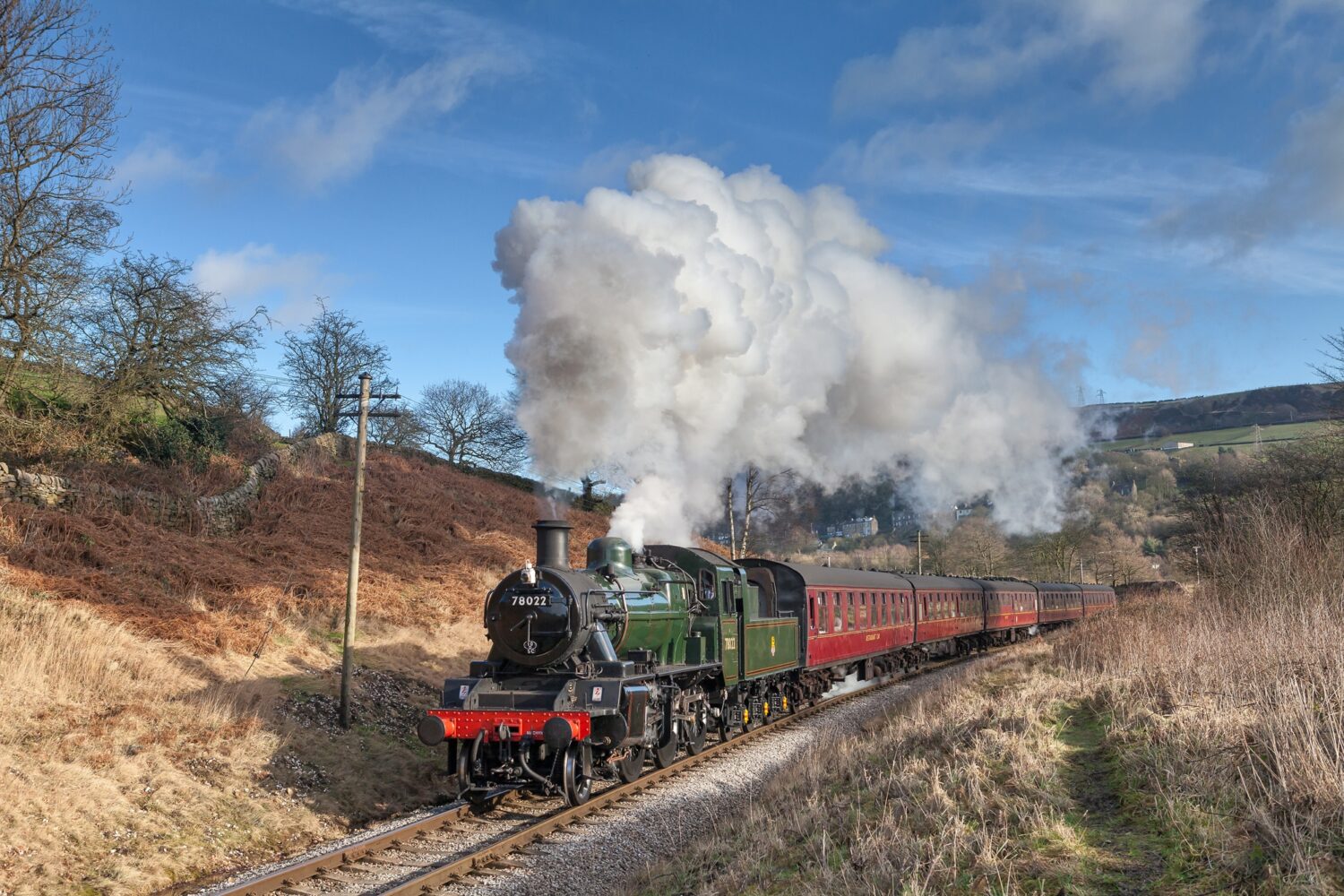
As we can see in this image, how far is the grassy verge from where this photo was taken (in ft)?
16.9

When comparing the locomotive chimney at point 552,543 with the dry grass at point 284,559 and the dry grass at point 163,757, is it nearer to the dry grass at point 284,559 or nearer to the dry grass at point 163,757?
the dry grass at point 163,757

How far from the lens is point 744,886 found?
20.7 feet

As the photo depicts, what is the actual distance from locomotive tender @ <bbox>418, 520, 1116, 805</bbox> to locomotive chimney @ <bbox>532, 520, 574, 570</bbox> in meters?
0.02

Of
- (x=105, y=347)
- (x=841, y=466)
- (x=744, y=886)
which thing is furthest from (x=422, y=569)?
(x=744, y=886)

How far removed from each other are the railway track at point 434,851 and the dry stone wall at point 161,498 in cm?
1164

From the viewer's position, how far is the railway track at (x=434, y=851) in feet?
23.4

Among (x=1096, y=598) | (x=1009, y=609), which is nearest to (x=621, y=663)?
(x=1009, y=609)

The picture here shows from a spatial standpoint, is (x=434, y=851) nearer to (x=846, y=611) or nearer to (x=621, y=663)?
(x=621, y=663)

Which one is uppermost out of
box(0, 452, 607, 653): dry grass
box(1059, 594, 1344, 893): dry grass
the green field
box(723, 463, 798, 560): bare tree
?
the green field

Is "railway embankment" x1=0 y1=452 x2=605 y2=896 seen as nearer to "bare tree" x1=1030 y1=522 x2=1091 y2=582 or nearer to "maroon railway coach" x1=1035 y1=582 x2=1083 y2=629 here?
"maroon railway coach" x1=1035 y1=582 x2=1083 y2=629

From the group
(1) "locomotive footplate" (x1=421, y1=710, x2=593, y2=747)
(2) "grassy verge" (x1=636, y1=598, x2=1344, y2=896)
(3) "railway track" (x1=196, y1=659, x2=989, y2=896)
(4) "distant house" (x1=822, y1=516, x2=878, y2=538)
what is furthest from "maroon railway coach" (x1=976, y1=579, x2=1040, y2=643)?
(4) "distant house" (x1=822, y1=516, x2=878, y2=538)

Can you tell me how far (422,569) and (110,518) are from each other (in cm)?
709

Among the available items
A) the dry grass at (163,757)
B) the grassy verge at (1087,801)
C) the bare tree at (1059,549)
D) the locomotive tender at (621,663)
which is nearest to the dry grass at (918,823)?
the grassy verge at (1087,801)

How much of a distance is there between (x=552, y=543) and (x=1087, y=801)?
6245 mm
